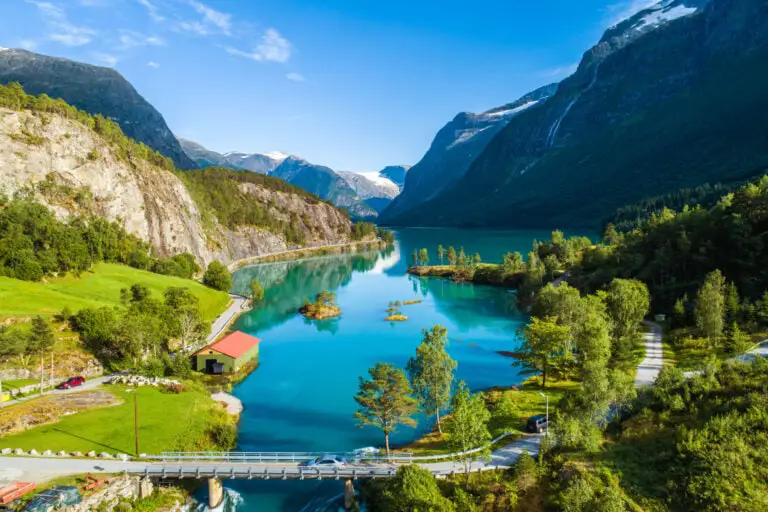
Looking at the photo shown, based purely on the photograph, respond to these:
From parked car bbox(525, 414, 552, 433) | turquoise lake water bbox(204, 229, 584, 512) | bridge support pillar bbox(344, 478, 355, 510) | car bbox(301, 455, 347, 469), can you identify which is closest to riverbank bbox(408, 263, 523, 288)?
turquoise lake water bbox(204, 229, 584, 512)

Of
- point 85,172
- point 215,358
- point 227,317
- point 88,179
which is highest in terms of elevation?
point 85,172

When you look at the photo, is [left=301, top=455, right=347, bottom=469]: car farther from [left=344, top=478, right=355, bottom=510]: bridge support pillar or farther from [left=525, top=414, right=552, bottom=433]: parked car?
[left=525, top=414, right=552, bottom=433]: parked car

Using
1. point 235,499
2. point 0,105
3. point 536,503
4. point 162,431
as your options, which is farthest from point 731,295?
point 0,105

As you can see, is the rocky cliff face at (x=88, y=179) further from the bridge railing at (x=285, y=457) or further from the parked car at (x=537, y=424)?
the parked car at (x=537, y=424)

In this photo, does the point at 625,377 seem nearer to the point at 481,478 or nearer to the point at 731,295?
the point at 481,478

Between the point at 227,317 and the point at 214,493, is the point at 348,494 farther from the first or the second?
the point at 227,317

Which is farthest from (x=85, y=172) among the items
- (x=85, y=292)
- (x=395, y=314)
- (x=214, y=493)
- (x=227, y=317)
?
(x=214, y=493)
